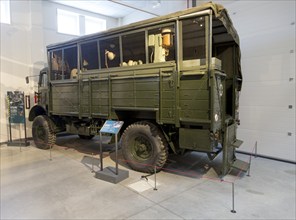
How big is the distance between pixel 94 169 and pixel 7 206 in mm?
1697

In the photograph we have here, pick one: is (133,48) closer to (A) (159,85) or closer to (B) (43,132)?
(A) (159,85)

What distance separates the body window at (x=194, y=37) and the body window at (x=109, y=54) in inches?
60.8

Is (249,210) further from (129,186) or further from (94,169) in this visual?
(94,169)

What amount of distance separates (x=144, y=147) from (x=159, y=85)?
1309mm

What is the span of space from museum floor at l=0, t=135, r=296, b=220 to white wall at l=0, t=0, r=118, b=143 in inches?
115

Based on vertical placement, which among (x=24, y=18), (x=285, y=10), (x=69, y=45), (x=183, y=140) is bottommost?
(x=183, y=140)

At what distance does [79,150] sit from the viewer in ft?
19.8

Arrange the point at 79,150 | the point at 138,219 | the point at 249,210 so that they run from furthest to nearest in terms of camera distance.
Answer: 1. the point at 79,150
2. the point at 249,210
3. the point at 138,219

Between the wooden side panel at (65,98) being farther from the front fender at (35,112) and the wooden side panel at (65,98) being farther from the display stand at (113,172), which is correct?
the display stand at (113,172)

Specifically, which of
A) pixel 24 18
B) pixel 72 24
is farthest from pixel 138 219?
pixel 72 24

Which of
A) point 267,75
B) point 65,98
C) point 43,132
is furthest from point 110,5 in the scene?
point 267,75

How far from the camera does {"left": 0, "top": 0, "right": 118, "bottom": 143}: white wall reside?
22.6 feet

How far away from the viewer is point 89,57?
5309 mm

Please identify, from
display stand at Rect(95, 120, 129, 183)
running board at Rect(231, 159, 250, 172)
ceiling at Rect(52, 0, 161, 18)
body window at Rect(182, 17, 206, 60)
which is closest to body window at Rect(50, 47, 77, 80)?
display stand at Rect(95, 120, 129, 183)
